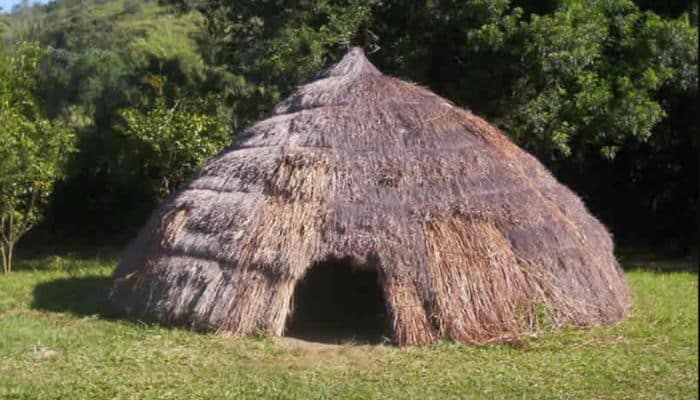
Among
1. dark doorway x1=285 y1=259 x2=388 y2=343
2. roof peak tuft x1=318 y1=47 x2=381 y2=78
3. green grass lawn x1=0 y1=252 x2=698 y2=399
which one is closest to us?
green grass lawn x1=0 y1=252 x2=698 y2=399

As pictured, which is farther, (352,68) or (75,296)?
(75,296)

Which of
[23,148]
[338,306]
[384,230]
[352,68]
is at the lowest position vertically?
[338,306]

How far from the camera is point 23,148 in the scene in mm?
15023

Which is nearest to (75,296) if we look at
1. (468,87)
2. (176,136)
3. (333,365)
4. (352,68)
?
(176,136)

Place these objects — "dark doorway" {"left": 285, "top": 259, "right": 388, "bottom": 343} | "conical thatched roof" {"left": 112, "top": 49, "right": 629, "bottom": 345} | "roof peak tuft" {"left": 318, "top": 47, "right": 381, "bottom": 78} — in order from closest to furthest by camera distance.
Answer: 1. "conical thatched roof" {"left": 112, "top": 49, "right": 629, "bottom": 345}
2. "dark doorway" {"left": 285, "top": 259, "right": 388, "bottom": 343}
3. "roof peak tuft" {"left": 318, "top": 47, "right": 381, "bottom": 78}

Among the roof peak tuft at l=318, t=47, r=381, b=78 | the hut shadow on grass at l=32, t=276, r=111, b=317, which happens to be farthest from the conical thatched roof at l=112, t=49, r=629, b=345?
the hut shadow on grass at l=32, t=276, r=111, b=317

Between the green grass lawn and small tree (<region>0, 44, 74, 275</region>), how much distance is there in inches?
154

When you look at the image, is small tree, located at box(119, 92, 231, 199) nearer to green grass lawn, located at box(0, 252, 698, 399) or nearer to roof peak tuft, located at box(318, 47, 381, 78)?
roof peak tuft, located at box(318, 47, 381, 78)

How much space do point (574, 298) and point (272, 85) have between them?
8339mm

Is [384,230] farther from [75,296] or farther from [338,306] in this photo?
[75,296]

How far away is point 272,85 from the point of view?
17.4m

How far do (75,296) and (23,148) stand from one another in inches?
117

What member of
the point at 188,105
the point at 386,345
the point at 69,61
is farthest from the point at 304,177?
the point at 69,61

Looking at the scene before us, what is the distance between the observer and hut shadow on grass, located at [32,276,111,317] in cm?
1229
